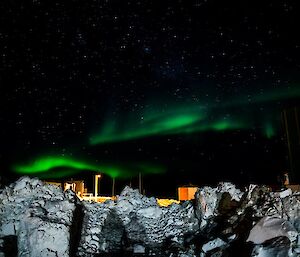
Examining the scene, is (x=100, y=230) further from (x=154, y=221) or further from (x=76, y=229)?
(x=154, y=221)

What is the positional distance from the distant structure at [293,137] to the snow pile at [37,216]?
11306mm

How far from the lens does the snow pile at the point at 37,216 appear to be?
290 inches

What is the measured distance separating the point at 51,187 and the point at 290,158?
1191 cm

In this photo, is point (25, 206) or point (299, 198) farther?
point (25, 206)

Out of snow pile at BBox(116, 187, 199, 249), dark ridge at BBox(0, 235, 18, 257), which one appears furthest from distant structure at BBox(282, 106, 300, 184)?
dark ridge at BBox(0, 235, 18, 257)

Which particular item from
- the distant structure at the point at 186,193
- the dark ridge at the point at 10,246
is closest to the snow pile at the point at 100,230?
the dark ridge at the point at 10,246

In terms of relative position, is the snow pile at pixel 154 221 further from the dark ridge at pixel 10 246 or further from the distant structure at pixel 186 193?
the distant structure at pixel 186 193

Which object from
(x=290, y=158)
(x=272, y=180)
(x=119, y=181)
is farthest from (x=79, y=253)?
(x=119, y=181)

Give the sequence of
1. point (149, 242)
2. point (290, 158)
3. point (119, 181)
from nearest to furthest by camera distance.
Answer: point (149, 242)
point (290, 158)
point (119, 181)

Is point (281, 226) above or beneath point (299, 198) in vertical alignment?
beneath

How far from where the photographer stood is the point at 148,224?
9.79 meters

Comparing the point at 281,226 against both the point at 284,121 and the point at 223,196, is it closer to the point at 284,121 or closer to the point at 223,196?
the point at 223,196

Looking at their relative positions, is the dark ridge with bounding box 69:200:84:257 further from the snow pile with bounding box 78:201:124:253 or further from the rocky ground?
the snow pile with bounding box 78:201:124:253

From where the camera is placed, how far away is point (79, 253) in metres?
8.12
